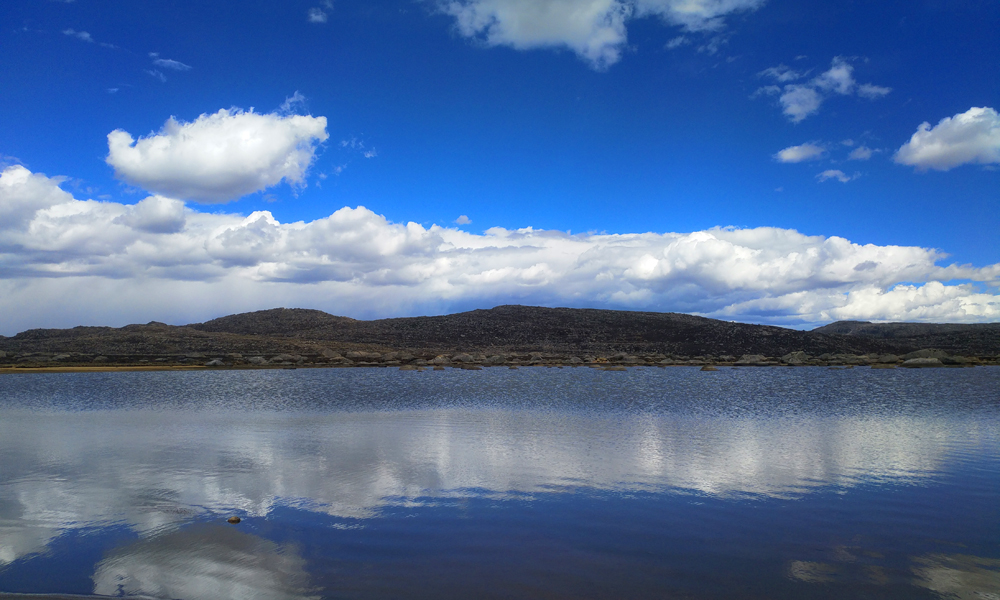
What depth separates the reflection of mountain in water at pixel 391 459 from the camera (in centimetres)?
1138

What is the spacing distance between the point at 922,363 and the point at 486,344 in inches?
2880

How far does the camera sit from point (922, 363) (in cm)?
7788

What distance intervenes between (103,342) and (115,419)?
2970 inches

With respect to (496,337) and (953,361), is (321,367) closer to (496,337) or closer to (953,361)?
(496,337)

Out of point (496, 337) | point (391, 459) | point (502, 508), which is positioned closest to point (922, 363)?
point (496, 337)

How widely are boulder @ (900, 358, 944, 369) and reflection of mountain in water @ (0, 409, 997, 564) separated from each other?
6545 centimetres

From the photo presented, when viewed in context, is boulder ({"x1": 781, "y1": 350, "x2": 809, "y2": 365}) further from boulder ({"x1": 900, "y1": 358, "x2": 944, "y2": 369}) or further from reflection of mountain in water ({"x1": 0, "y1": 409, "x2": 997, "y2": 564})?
reflection of mountain in water ({"x1": 0, "y1": 409, "x2": 997, "y2": 564})

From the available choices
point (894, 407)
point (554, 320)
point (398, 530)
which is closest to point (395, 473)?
point (398, 530)

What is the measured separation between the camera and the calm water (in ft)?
25.1

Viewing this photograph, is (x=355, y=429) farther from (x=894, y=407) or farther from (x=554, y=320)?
(x=554, y=320)

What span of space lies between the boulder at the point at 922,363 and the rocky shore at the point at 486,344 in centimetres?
20

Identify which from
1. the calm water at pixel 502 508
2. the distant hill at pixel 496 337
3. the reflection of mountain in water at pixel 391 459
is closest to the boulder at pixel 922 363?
the distant hill at pixel 496 337

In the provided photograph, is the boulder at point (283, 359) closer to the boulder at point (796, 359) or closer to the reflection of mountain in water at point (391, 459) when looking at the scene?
the reflection of mountain in water at point (391, 459)

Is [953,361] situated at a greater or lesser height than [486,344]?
lesser
